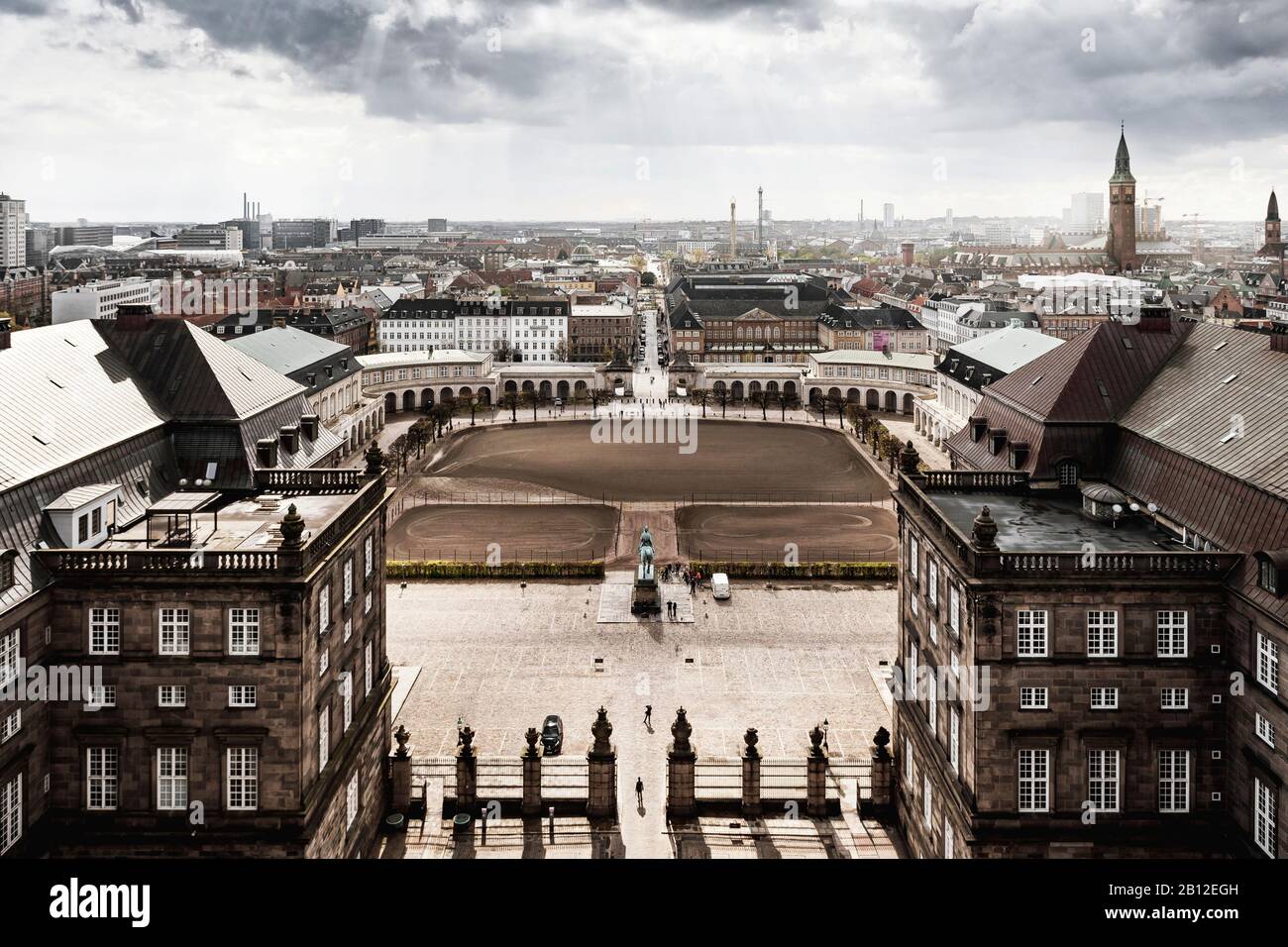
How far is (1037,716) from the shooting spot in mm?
33312

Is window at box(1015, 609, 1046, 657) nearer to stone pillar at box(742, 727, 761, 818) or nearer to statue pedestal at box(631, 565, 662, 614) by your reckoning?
stone pillar at box(742, 727, 761, 818)

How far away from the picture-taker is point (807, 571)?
77.6 metres

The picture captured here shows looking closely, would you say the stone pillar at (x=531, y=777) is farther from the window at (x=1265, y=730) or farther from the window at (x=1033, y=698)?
the window at (x=1265, y=730)

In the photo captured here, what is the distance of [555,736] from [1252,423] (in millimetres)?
32525

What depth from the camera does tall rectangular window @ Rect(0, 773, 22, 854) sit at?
3036 cm

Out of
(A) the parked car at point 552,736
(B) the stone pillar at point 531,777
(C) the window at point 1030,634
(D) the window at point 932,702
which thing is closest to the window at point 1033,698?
(C) the window at point 1030,634

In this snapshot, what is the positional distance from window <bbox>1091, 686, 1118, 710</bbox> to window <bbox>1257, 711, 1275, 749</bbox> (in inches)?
156

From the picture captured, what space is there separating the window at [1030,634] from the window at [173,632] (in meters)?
26.4

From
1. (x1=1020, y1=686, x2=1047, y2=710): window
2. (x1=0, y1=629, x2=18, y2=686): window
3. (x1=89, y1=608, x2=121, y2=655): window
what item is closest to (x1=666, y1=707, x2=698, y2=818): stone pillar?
(x1=1020, y1=686, x2=1047, y2=710): window

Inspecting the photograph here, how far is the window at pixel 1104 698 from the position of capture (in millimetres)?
33469

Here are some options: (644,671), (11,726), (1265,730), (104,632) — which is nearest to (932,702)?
(1265,730)

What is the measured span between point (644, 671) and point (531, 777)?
54.4 feet

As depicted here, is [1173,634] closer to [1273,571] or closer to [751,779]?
[1273,571]
